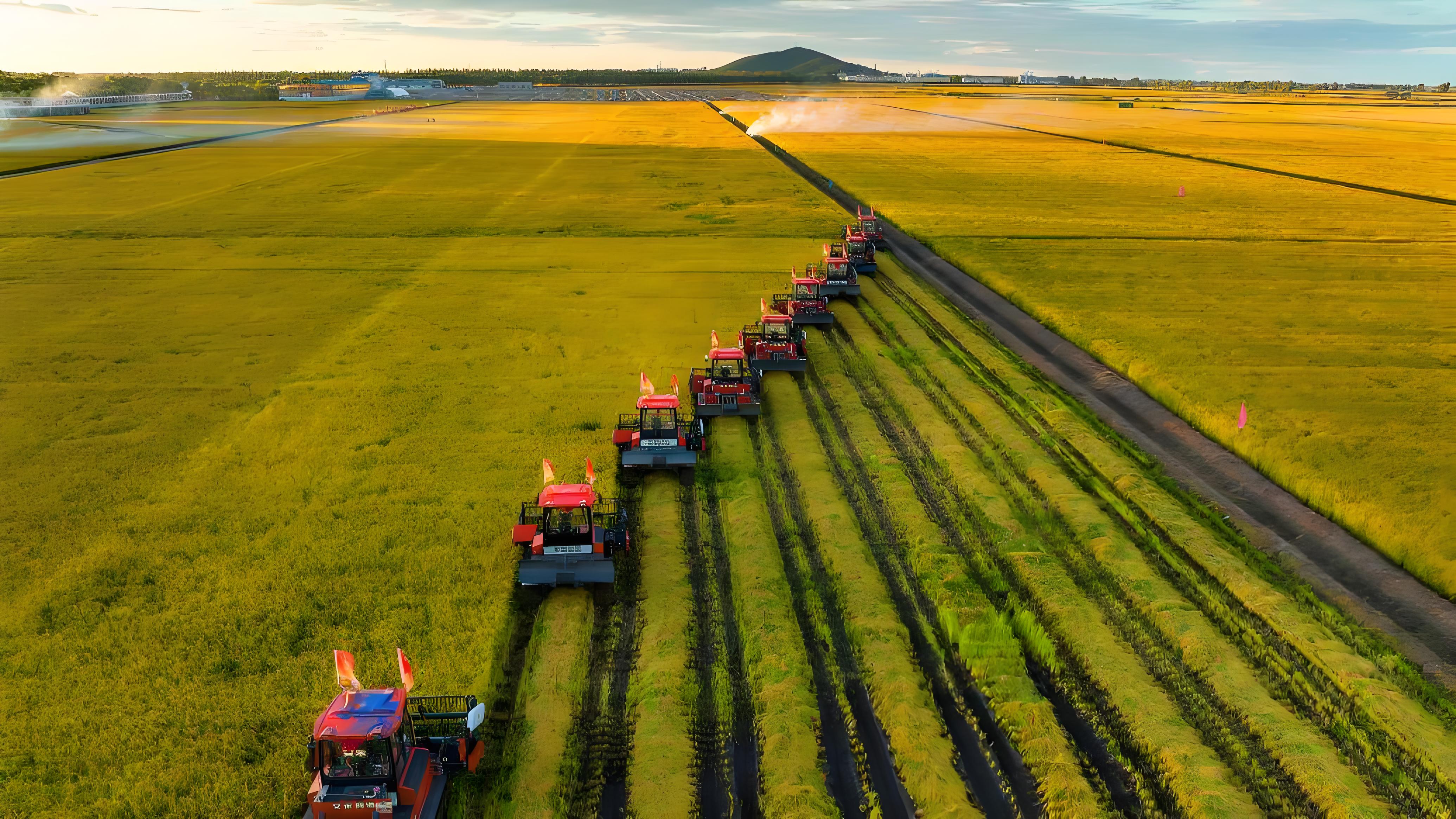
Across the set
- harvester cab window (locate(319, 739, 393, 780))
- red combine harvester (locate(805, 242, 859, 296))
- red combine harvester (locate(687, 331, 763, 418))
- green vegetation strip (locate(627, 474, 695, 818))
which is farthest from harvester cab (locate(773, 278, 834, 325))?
harvester cab window (locate(319, 739, 393, 780))

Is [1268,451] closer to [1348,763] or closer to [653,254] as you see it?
[1348,763]

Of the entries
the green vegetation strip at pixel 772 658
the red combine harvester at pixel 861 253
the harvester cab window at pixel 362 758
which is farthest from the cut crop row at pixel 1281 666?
the red combine harvester at pixel 861 253

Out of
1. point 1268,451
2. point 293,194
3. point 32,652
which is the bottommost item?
point 32,652

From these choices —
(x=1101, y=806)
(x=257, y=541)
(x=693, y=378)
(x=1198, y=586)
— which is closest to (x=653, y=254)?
(x=693, y=378)

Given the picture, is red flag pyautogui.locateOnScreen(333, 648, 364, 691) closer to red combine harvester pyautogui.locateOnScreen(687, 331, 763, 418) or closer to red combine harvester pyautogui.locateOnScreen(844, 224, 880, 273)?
red combine harvester pyautogui.locateOnScreen(687, 331, 763, 418)

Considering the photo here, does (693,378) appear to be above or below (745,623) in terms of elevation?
above

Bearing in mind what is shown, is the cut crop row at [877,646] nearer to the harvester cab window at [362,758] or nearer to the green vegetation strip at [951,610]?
the green vegetation strip at [951,610]

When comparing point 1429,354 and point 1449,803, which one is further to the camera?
point 1429,354
